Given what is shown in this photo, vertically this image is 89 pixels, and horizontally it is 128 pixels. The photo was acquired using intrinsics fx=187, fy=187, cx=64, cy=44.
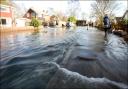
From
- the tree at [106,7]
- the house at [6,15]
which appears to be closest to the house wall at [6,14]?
the house at [6,15]

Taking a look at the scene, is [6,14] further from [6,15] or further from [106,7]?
[106,7]

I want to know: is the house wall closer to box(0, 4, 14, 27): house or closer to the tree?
box(0, 4, 14, 27): house

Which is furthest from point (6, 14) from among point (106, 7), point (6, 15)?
point (106, 7)

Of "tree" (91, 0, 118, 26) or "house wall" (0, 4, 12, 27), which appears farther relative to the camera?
"tree" (91, 0, 118, 26)

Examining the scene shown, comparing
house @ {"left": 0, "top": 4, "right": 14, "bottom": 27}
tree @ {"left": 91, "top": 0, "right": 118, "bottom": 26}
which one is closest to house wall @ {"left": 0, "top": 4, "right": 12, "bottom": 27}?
house @ {"left": 0, "top": 4, "right": 14, "bottom": 27}

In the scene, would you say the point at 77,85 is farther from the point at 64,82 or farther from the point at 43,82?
the point at 43,82

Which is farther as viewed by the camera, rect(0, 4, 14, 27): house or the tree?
the tree

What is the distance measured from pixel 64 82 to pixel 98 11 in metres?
49.6

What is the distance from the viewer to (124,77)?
18.5ft

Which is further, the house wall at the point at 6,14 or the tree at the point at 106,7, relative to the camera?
the tree at the point at 106,7

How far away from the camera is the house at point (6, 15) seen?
147 ft

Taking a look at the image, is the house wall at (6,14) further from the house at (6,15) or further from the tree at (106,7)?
the tree at (106,7)

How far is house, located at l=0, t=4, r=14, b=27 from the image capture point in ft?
147

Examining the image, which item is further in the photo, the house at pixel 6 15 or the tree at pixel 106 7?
the tree at pixel 106 7
